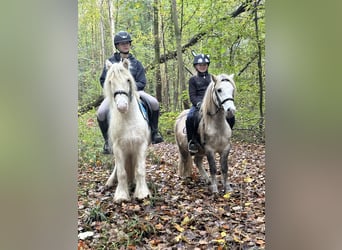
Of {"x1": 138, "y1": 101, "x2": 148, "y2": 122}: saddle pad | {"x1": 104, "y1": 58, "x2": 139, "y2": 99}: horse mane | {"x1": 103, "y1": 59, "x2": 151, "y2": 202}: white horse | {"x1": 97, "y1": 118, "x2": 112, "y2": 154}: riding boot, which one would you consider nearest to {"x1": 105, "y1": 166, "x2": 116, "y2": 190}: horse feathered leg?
{"x1": 103, "y1": 59, "x2": 151, "y2": 202}: white horse

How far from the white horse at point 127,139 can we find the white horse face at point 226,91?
47cm

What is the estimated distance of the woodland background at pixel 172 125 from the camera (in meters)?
1.79

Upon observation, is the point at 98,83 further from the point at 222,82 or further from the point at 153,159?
the point at 222,82

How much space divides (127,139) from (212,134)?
520 mm

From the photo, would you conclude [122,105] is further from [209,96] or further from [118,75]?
[209,96]

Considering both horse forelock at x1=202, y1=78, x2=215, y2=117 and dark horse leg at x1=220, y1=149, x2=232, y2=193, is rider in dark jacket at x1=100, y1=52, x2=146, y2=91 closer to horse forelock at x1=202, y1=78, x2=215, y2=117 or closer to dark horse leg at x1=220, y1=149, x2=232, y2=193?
horse forelock at x1=202, y1=78, x2=215, y2=117

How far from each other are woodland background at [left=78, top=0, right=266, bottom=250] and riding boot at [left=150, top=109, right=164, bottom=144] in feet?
0.11

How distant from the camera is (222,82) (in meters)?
1.88

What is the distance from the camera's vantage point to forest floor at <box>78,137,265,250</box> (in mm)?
1767

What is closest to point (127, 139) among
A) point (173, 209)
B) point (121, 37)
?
point (173, 209)
